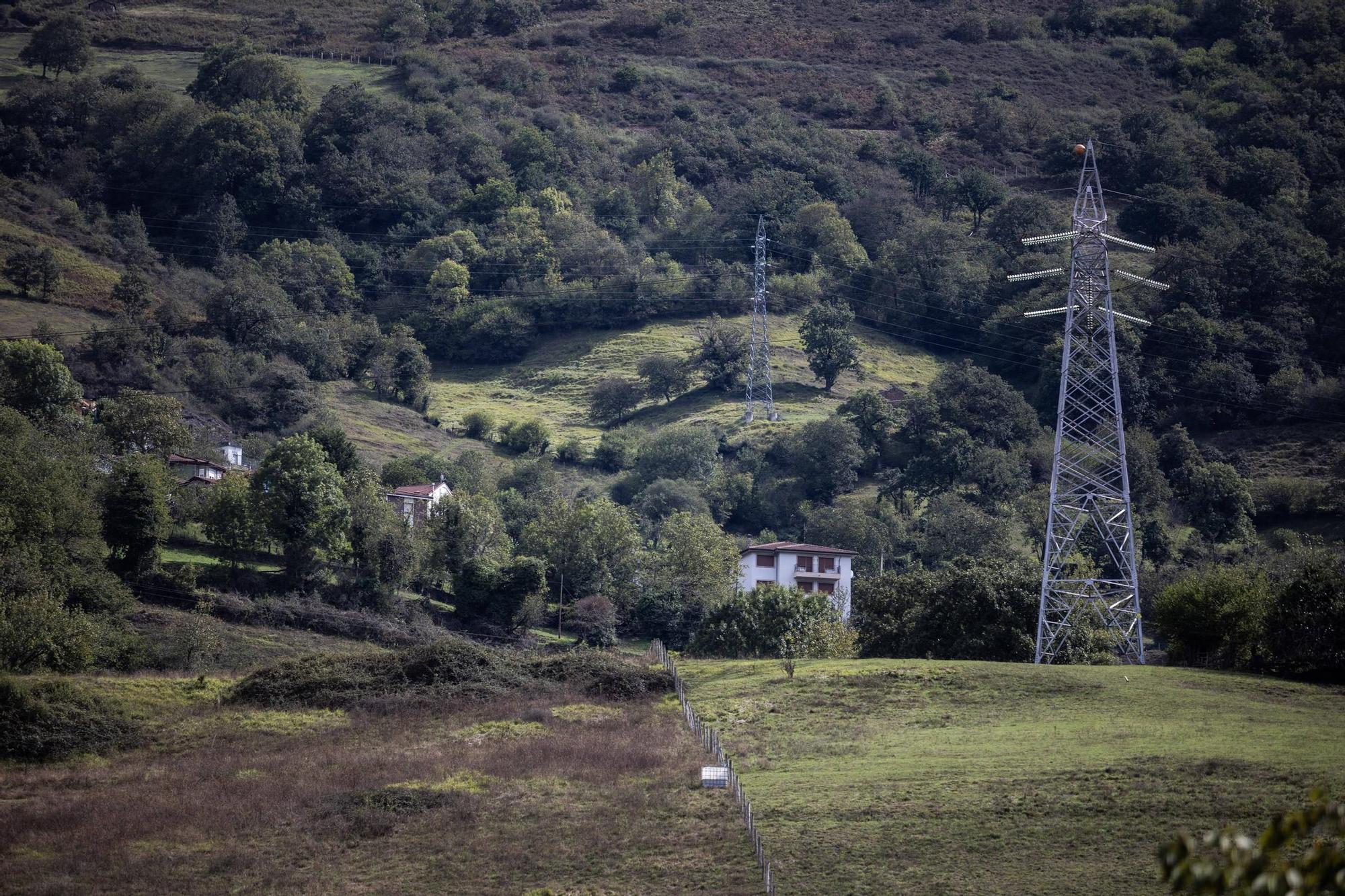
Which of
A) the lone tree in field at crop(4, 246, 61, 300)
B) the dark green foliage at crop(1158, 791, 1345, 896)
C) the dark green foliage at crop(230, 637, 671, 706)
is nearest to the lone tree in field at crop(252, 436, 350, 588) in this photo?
the dark green foliage at crop(230, 637, 671, 706)

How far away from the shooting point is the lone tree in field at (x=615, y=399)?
11581cm

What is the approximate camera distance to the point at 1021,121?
19938 centimetres

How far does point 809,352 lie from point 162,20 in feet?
403

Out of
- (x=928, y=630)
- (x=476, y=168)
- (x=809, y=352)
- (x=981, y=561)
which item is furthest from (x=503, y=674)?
(x=476, y=168)

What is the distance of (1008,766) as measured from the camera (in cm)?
3581

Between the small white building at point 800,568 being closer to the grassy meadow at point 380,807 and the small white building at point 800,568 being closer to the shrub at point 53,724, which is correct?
the grassy meadow at point 380,807

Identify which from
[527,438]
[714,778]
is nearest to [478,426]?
[527,438]

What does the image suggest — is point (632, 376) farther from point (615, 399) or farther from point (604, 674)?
point (604, 674)

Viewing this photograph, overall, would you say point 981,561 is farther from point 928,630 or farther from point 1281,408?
point 1281,408

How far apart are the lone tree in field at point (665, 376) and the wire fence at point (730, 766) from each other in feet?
207

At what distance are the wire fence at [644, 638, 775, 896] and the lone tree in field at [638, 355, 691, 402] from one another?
63.0 m

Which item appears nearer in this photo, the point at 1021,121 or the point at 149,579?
the point at 149,579

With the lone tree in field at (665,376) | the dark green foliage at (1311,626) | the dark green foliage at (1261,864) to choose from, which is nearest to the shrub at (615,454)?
the lone tree in field at (665,376)

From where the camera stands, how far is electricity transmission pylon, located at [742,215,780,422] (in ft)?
361
